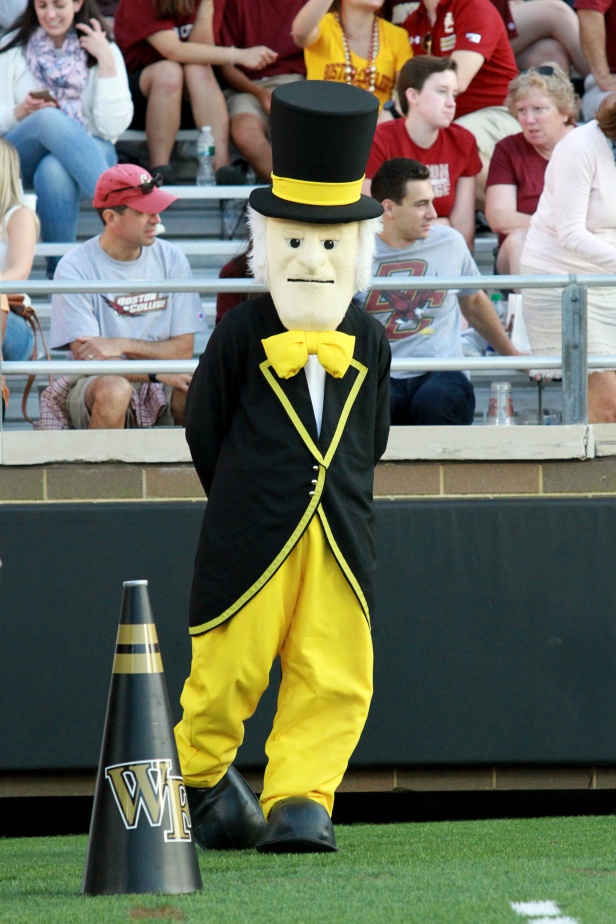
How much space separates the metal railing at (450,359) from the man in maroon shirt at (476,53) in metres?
2.28

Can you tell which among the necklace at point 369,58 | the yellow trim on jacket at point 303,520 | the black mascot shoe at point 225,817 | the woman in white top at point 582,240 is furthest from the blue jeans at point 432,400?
the necklace at point 369,58

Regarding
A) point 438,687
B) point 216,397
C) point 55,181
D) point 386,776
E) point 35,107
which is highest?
point 35,107

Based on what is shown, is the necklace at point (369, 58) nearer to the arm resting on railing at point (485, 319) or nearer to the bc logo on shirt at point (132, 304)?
the arm resting on railing at point (485, 319)

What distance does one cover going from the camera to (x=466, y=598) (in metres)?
3.99

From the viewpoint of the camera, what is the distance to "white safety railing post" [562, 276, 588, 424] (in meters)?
3.91

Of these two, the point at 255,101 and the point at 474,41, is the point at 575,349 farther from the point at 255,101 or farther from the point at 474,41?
the point at 255,101

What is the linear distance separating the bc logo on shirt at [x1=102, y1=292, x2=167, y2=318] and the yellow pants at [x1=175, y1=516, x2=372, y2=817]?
1.71 m

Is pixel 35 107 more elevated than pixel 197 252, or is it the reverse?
pixel 35 107

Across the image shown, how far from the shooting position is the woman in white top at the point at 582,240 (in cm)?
415

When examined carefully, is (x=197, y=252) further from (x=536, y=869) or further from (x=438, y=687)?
(x=536, y=869)

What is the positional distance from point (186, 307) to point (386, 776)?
186 cm

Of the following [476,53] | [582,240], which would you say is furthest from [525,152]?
[582,240]

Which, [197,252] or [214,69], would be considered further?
[214,69]

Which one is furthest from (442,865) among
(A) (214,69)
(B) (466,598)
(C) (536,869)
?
(A) (214,69)
